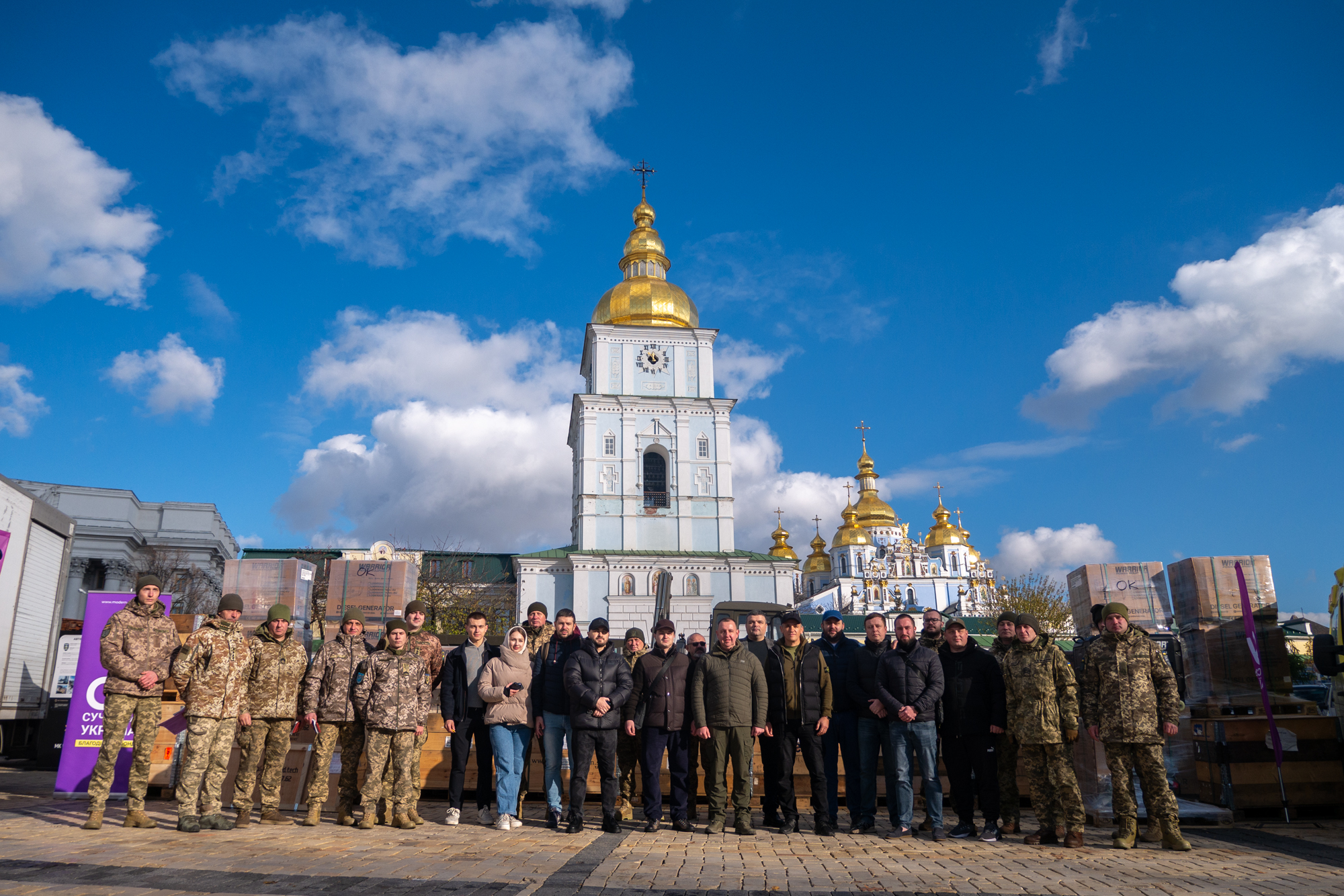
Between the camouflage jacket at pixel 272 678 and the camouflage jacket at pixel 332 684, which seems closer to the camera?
the camouflage jacket at pixel 272 678

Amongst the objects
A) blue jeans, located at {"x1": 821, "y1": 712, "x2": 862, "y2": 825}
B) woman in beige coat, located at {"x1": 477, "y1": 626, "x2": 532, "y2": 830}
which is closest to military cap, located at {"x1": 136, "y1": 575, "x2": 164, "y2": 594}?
woman in beige coat, located at {"x1": 477, "y1": 626, "x2": 532, "y2": 830}

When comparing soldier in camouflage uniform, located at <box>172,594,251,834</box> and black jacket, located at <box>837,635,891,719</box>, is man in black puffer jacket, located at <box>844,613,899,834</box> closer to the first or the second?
black jacket, located at <box>837,635,891,719</box>

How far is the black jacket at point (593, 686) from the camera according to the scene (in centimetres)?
730

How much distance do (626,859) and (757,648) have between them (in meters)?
2.49

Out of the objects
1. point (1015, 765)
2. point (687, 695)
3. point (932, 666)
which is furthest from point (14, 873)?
point (1015, 765)

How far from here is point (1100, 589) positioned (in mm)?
9188

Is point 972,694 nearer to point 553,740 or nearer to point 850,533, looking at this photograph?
point 553,740

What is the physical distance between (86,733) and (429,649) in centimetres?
390

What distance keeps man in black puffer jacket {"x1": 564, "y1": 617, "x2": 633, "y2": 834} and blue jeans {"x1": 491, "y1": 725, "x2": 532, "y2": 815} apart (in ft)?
1.60

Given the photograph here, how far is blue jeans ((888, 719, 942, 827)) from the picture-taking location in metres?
7.04

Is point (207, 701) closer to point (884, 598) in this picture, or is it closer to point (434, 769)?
point (434, 769)

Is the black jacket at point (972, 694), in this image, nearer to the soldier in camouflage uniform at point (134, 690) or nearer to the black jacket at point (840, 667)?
the black jacket at point (840, 667)

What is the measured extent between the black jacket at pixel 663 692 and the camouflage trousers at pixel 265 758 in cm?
308

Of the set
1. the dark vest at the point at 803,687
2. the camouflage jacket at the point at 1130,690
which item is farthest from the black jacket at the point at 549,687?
the camouflage jacket at the point at 1130,690
